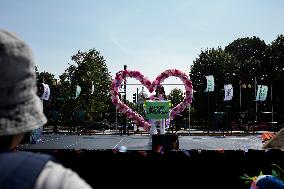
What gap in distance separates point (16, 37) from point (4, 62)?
2.5 inches

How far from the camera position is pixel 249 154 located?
26.5 ft

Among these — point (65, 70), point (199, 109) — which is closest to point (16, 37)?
point (199, 109)

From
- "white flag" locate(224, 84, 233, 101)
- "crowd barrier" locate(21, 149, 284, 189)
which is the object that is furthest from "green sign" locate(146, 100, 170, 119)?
"white flag" locate(224, 84, 233, 101)

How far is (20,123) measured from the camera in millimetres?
904

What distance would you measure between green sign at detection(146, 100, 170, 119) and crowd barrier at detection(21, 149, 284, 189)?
10843 mm

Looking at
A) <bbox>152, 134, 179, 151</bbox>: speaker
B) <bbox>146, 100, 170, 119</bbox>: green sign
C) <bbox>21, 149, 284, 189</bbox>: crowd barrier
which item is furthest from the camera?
<bbox>146, 100, 170, 119</bbox>: green sign

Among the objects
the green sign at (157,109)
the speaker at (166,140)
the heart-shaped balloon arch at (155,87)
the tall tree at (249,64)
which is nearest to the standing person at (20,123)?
the speaker at (166,140)

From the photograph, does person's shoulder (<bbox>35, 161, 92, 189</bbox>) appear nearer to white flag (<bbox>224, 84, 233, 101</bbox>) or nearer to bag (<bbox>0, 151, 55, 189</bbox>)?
bag (<bbox>0, 151, 55, 189</bbox>)

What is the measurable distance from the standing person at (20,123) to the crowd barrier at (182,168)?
7.26m

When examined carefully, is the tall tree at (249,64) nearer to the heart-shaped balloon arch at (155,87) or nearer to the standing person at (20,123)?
the heart-shaped balloon arch at (155,87)

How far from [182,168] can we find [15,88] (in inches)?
290

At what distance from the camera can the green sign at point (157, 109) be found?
19109 millimetres

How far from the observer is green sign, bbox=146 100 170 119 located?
19.1 m

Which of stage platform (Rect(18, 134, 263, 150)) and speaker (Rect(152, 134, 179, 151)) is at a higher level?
speaker (Rect(152, 134, 179, 151))
